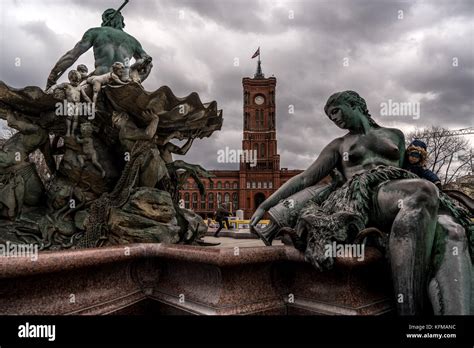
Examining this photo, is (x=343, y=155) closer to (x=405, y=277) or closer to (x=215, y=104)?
(x=405, y=277)

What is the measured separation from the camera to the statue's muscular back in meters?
6.09

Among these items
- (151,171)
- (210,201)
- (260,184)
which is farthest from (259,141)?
(151,171)

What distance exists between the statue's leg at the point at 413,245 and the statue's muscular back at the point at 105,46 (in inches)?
239

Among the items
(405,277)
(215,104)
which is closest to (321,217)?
(405,277)

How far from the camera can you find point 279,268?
89.2 inches

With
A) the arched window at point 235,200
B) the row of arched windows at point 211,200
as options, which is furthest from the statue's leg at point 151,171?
the arched window at point 235,200

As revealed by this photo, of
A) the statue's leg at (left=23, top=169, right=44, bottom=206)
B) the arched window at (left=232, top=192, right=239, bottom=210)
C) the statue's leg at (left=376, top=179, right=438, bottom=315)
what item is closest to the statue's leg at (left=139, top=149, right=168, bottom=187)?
the statue's leg at (left=23, top=169, right=44, bottom=206)

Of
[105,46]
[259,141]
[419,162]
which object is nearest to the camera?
[419,162]

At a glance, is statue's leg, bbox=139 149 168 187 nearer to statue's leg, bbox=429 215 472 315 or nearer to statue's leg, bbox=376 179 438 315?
statue's leg, bbox=376 179 438 315

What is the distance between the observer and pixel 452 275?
1.59m

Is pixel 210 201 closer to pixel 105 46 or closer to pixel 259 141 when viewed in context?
pixel 259 141

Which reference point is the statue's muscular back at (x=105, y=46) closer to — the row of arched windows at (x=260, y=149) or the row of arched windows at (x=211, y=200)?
the row of arched windows at (x=211, y=200)

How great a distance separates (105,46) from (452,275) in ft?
21.9

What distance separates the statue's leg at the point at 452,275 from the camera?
1.54 meters
